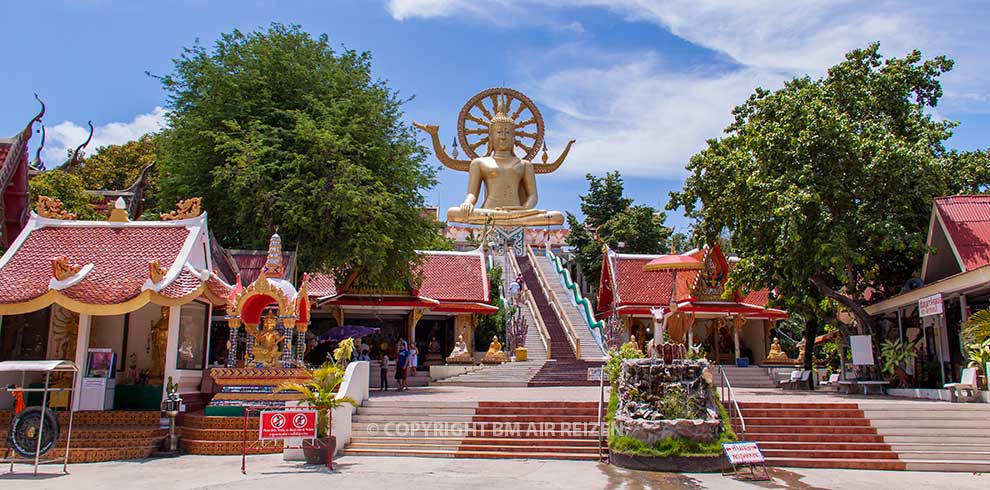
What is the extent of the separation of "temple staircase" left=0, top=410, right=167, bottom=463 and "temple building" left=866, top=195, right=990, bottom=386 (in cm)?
1528

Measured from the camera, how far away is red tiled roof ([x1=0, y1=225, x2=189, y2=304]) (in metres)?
13.6

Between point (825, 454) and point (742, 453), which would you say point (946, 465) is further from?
point (742, 453)

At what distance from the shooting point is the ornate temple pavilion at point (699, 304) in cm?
2588

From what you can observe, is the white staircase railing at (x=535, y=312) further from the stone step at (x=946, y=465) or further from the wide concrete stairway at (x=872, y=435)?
the stone step at (x=946, y=465)

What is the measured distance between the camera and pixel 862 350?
58.2 ft

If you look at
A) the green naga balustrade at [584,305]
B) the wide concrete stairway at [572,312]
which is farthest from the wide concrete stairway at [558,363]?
the green naga balustrade at [584,305]

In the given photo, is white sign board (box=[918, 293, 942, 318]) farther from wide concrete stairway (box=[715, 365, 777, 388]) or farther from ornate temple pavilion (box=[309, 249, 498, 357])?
ornate temple pavilion (box=[309, 249, 498, 357])

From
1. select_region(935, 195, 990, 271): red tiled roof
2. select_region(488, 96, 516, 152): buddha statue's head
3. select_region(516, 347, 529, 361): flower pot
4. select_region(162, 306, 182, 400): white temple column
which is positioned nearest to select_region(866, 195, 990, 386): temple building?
select_region(935, 195, 990, 271): red tiled roof

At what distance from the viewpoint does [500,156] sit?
4444 cm

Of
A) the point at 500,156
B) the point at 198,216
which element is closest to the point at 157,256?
the point at 198,216

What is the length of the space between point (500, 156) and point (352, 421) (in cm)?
3230

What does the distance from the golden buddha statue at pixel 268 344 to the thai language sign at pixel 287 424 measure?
4.07m

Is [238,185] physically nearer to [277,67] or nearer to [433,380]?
[277,67]

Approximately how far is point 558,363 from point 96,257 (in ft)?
43.4
